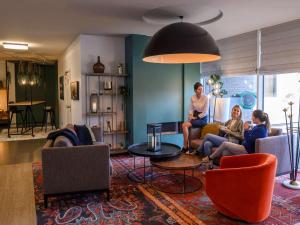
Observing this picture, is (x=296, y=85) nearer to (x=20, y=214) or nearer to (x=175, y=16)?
(x=175, y=16)

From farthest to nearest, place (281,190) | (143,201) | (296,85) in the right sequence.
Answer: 1. (296,85)
2. (281,190)
3. (143,201)

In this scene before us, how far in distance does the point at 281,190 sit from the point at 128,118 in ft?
11.0

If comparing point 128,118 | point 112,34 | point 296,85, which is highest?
point 112,34

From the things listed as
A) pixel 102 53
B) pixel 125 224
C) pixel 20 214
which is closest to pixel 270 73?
pixel 102 53

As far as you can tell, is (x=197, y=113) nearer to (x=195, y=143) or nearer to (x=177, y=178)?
(x=195, y=143)

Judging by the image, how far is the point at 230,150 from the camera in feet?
13.3

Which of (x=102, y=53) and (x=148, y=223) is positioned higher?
(x=102, y=53)

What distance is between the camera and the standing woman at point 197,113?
5398 millimetres

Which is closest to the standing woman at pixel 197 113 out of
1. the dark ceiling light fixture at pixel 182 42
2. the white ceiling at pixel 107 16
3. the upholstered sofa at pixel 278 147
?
the white ceiling at pixel 107 16

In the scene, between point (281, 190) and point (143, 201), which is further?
Result: point (281, 190)

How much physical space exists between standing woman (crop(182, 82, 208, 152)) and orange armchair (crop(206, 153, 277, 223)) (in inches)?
97.8

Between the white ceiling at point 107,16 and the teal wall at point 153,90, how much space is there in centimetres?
53

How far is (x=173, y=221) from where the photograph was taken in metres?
2.87

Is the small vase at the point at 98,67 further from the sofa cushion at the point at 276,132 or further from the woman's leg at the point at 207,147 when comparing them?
the sofa cushion at the point at 276,132
